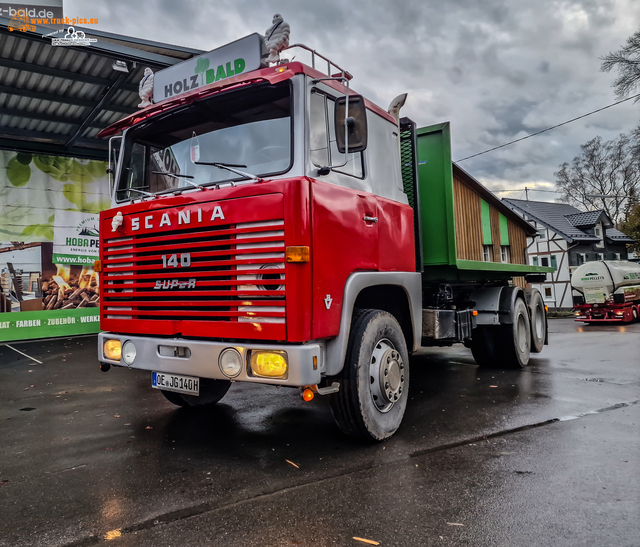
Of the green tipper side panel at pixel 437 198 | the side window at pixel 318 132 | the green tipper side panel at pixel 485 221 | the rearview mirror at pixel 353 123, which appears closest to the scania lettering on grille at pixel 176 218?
the side window at pixel 318 132

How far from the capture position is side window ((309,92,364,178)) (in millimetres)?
3711

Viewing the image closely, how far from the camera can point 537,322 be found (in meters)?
8.61

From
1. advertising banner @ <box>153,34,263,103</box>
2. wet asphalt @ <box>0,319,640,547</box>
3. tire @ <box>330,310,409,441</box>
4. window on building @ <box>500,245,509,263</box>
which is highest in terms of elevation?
advertising banner @ <box>153,34,263,103</box>

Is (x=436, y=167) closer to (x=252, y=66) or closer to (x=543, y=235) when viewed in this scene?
(x=252, y=66)

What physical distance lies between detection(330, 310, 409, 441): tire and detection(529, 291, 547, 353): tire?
4878mm

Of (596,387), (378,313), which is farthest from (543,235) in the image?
(378,313)

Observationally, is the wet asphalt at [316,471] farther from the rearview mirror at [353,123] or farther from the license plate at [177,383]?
the rearview mirror at [353,123]

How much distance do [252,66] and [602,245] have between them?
4200 cm

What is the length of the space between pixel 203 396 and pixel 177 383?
156cm

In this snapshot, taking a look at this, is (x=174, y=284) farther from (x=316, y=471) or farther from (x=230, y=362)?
(x=316, y=471)

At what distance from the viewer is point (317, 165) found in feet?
12.1

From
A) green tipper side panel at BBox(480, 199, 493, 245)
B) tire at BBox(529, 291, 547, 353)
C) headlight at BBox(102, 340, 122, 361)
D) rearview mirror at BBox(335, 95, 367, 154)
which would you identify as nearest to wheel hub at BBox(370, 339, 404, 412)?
rearview mirror at BBox(335, 95, 367, 154)

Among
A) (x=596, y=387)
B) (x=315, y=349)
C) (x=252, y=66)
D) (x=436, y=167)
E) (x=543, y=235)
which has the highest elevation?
(x=543, y=235)

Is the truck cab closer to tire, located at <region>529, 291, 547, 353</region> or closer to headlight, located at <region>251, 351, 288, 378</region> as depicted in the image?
headlight, located at <region>251, 351, 288, 378</region>
